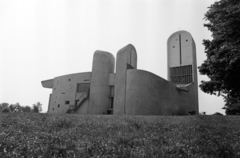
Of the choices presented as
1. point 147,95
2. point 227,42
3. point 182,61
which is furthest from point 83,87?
point 227,42

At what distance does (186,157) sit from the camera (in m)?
4.54

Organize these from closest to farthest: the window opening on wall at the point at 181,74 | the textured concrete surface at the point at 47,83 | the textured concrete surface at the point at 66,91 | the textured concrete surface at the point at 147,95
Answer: the textured concrete surface at the point at 147,95 < the textured concrete surface at the point at 66,91 < the window opening on wall at the point at 181,74 < the textured concrete surface at the point at 47,83

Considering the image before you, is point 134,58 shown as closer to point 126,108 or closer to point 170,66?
point 126,108

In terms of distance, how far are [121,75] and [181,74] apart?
26757 millimetres

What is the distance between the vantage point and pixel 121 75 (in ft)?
148

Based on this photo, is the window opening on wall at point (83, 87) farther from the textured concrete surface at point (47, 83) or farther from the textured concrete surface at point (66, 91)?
the textured concrete surface at point (47, 83)

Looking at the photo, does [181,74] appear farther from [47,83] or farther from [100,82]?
[47,83]

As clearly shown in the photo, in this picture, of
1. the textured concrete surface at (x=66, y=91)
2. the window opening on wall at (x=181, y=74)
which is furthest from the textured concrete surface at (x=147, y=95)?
the textured concrete surface at (x=66, y=91)

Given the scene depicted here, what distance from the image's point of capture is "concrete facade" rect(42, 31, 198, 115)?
42719 mm

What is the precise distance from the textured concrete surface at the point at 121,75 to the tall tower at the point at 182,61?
21.3m

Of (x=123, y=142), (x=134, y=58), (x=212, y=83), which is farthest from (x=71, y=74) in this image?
(x=123, y=142)

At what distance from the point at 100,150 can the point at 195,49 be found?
Result: 65.9m

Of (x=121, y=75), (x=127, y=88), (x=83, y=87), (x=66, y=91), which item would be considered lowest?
(x=66, y=91)

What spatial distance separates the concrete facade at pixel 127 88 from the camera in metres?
42.7
